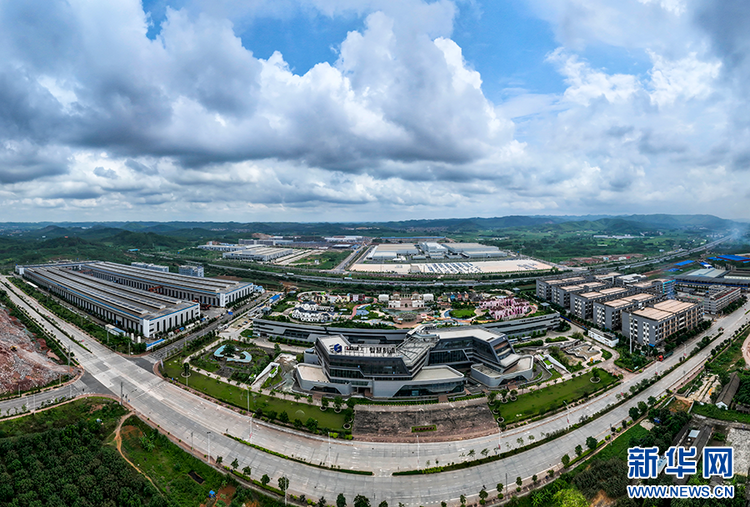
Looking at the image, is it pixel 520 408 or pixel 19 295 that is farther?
pixel 19 295

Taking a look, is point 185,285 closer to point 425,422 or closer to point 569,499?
point 425,422

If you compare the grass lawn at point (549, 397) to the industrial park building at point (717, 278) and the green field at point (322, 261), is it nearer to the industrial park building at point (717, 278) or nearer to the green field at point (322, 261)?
the industrial park building at point (717, 278)

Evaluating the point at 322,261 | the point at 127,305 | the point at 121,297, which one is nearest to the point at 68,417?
the point at 127,305

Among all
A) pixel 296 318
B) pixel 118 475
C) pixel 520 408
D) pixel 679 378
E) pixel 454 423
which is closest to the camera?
pixel 118 475

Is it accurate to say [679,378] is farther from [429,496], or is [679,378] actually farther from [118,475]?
[118,475]

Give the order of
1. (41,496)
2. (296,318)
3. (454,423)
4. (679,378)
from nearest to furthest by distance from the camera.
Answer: (41,496)
(454,423)
(679,378)
(296,318)

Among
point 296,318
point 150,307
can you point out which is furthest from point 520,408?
point 150,307

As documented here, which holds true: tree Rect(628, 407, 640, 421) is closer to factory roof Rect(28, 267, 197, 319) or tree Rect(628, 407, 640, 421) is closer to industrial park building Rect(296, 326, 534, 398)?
industrial park building Rect(296, 326, 534, 398)

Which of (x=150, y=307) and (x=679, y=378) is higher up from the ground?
(x=150, y=307)
